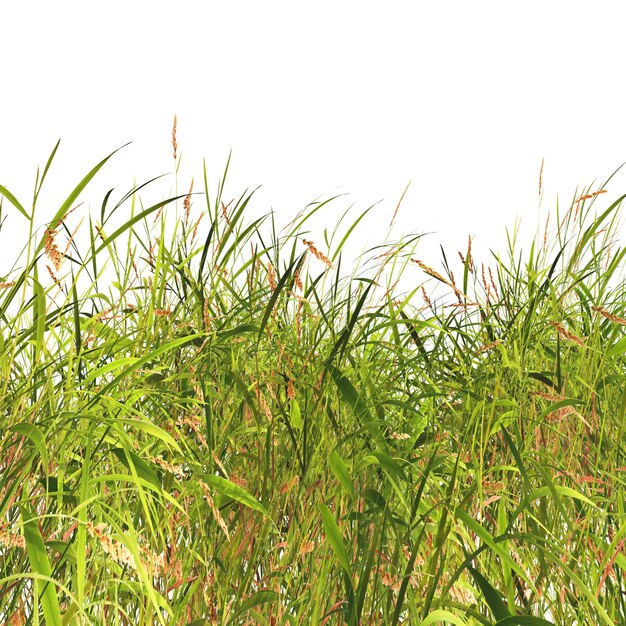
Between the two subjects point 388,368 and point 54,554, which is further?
point 388,368

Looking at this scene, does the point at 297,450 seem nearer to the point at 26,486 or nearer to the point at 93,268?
the point at 26,486

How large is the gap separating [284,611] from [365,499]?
298mm

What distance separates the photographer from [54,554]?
171 cm

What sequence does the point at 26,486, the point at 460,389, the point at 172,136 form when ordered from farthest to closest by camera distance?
the point at 460,389, the point at 172,136, the point at 26,486

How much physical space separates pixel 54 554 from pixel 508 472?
1.28 metres

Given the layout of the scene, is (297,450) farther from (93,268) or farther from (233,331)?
(93,268)

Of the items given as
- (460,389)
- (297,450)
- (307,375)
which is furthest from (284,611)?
(460,389)

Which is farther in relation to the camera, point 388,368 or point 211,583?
point 388,368

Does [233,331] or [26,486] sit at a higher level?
[233,331]

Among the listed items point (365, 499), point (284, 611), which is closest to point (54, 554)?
point (284, 611)

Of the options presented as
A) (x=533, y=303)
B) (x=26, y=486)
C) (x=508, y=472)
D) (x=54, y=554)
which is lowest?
(x=54, y=554)

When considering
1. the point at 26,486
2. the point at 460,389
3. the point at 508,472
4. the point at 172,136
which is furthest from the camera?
the point at 508,472

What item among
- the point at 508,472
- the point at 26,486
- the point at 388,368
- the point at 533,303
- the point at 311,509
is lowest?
the point at 26,486

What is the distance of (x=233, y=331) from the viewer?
212 centimetres
